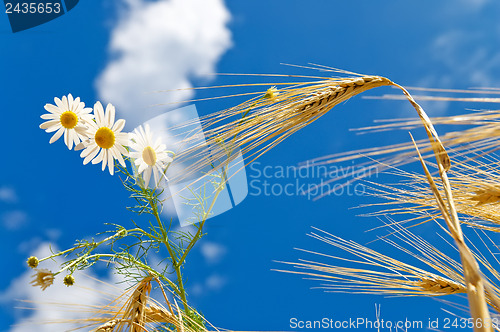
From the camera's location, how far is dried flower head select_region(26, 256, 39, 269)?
0.84 meters

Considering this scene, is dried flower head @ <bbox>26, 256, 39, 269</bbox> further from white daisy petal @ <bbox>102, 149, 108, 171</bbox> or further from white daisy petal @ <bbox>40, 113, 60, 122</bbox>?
white daisy petal @ <bbox>40, 113, 60, 122</bbox>

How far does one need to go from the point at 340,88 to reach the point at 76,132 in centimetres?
62

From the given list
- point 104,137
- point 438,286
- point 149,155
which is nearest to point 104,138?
point 104,137

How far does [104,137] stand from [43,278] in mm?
320

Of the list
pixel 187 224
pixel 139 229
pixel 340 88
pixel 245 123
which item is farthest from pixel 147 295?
pixel 340 88

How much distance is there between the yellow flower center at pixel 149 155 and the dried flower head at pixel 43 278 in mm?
302

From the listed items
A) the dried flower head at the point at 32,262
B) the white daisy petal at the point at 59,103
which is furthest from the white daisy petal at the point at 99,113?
the dried flower head at the point at 32,262

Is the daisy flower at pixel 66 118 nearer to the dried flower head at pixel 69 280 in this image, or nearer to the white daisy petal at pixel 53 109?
the white daisy petal at pixel 53 109

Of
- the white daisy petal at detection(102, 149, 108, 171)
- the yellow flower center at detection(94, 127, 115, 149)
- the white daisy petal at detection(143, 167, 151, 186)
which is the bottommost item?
the white daisy petal at detection(143, 167, 151, 186)

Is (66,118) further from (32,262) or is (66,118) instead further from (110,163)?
(32,262)

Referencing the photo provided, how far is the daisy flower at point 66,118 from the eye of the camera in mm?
976

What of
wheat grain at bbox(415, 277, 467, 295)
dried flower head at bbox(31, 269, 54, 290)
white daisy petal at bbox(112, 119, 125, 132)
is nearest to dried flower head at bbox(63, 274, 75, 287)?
dried flower head at bbox(31, 269, 54, 290)

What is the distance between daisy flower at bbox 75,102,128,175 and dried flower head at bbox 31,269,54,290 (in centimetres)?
25

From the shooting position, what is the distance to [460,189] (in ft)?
2.68
